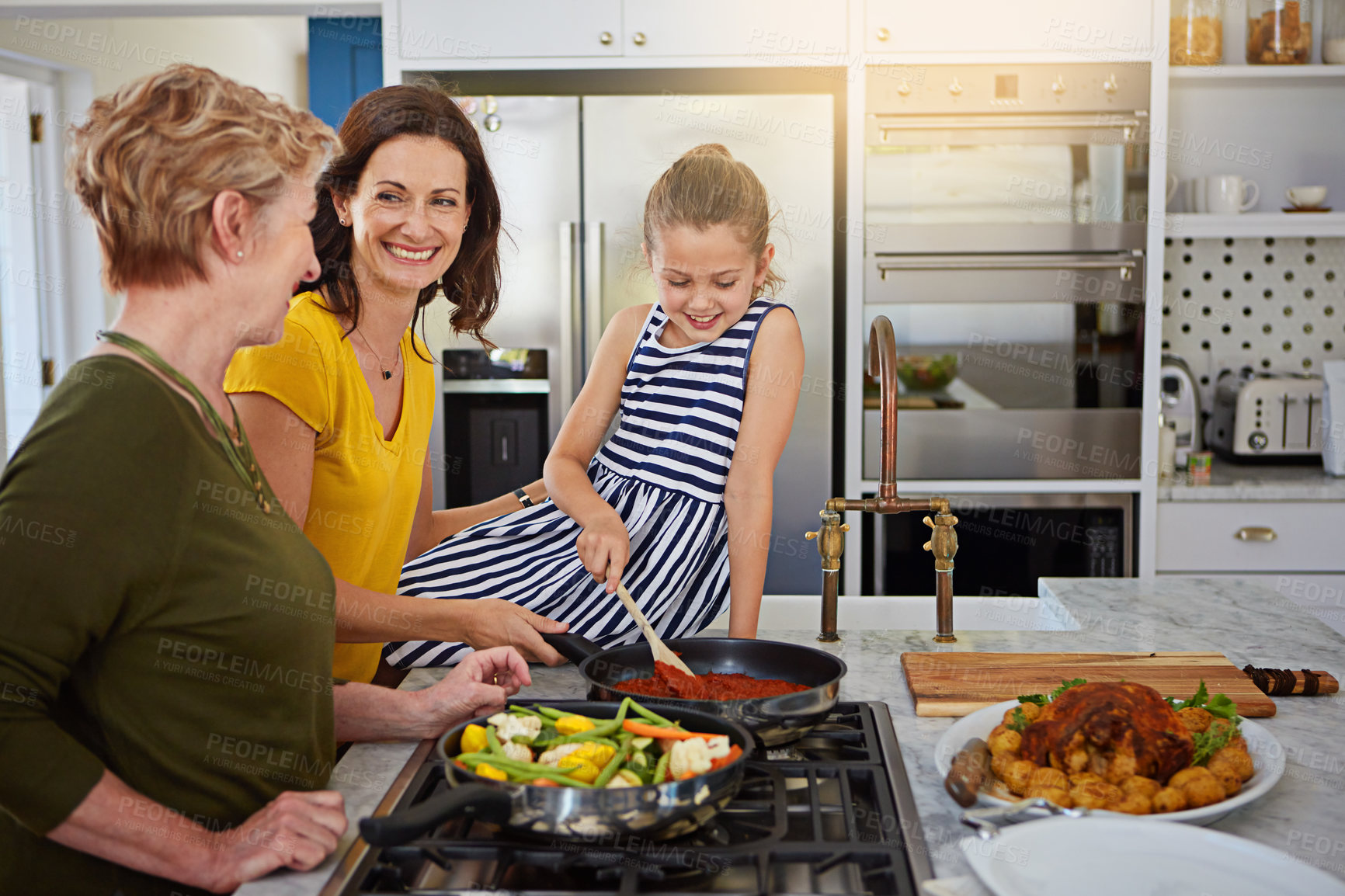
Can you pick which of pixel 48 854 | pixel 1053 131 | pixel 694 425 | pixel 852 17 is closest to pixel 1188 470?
pixel 1053 131

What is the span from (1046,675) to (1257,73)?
2527 mm

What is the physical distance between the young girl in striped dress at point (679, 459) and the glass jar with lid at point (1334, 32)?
2.29 m

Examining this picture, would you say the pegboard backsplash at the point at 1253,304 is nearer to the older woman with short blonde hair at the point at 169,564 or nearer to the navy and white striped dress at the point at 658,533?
the navy and white striped dress at the point at 658,533

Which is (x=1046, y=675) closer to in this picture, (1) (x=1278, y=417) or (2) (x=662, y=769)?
(2) (x=662, y=769)

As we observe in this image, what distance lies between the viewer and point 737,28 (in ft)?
9.26

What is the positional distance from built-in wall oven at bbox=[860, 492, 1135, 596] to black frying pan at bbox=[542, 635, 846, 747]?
1798mm

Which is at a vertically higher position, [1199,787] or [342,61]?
[342,61]

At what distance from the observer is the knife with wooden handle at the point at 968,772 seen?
90 cm

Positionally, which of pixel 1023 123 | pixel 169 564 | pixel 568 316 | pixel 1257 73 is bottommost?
pixel 169 564

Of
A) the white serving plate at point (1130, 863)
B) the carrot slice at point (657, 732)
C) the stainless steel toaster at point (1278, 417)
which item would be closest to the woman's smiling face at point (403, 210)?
the carrot slice at point (657, 732)

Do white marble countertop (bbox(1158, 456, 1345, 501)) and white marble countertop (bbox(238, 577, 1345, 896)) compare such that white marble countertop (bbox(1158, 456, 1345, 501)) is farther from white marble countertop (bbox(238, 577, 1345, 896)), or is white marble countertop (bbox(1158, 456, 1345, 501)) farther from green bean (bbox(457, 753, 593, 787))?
green bean (bbox(457, 753, 593, 787))

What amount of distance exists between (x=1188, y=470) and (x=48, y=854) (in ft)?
9.61

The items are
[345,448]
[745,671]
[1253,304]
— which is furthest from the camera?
[1253,304]

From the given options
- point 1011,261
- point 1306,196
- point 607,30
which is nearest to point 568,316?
point 607,30
